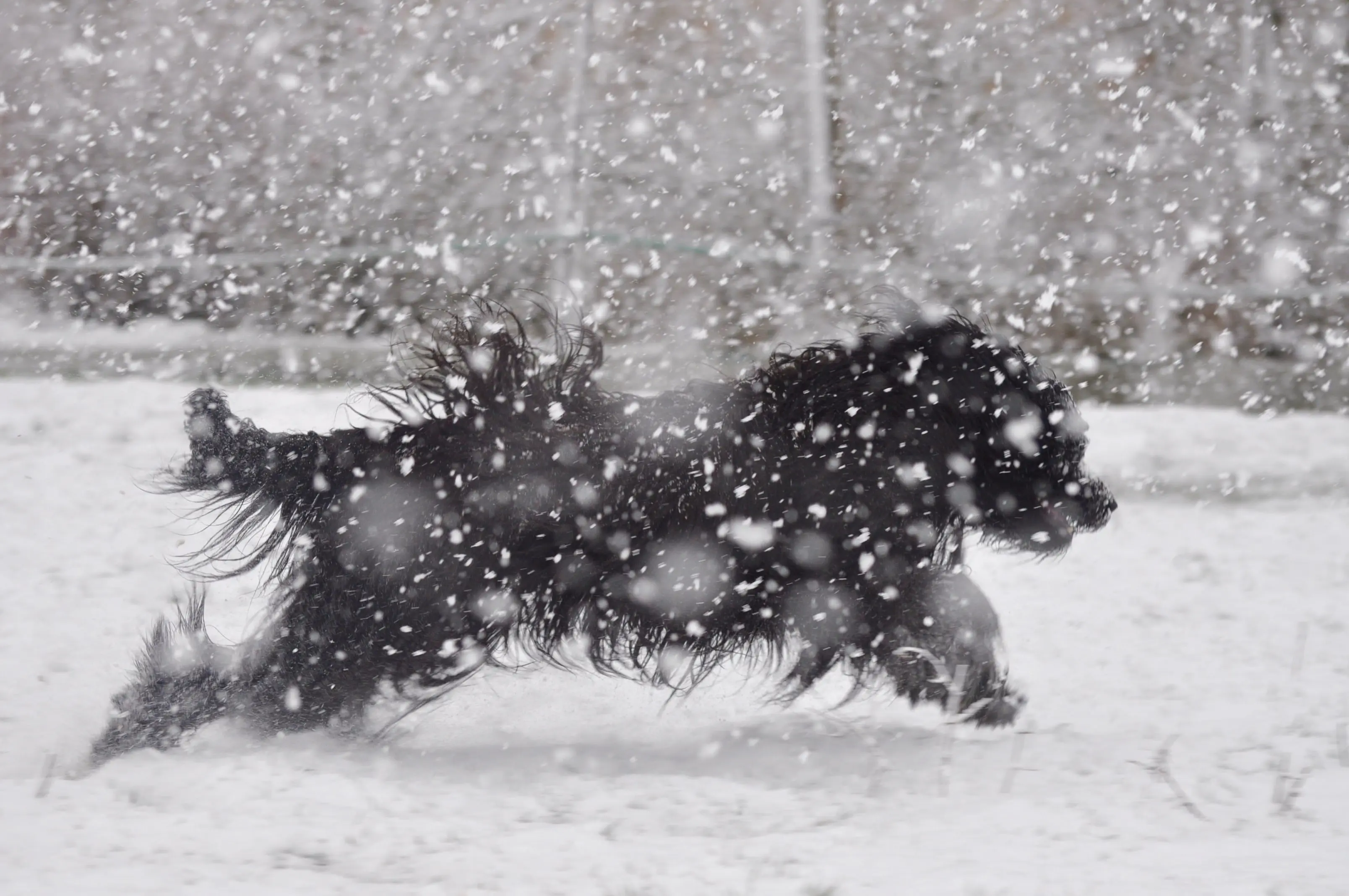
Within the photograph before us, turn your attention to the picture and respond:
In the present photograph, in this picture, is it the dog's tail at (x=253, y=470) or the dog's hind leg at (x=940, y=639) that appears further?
the dog's hind leg at (x=940, y=639)

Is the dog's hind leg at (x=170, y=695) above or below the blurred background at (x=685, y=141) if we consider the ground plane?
below

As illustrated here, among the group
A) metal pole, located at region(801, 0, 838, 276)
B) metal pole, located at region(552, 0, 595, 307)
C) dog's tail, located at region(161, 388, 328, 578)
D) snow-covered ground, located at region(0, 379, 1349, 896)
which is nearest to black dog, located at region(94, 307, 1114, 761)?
dog's tail, located at region(161, 388, 328, 578)

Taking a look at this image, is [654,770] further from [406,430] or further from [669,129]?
[669,129]

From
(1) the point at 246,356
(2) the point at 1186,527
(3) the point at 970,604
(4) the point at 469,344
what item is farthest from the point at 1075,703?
(1) the point at 246,356

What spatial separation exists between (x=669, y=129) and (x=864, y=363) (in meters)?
8.31

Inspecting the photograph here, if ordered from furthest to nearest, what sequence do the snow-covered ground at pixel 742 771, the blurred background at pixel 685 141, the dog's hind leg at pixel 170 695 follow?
the blurred background at pixel 685 141
the dog's hind leg at pixel 170 695
the snow-covered ground at pixel 742 771

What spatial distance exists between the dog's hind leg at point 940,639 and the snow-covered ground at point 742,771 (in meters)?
0.17

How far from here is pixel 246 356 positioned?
28.7 feet

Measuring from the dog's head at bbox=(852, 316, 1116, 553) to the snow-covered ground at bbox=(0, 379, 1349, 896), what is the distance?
0.61m

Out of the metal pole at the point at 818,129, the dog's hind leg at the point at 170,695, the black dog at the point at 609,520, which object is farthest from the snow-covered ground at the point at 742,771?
the metal pole at the point at 818,129

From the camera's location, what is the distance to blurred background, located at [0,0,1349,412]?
10.2 metres

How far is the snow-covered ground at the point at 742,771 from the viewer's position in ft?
6.68

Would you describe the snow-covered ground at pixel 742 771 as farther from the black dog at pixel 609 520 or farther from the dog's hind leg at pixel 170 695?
the black dog at pixel 609 520

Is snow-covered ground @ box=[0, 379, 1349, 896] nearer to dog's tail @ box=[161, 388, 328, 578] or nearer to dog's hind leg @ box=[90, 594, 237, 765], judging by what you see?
dog's hind leg @ box=[90, 594, 237, 765]
